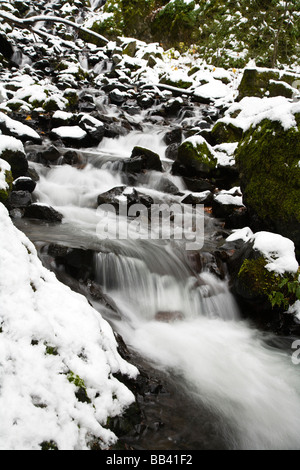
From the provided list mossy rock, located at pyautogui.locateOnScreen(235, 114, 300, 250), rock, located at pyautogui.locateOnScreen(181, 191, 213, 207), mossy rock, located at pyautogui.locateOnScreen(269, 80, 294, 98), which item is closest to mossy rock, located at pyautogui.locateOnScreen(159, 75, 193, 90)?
mossy rock, located at pyautogui.locateOnScreen(269, 80, 294, 98)

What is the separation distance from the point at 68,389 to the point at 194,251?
3982 millimetres

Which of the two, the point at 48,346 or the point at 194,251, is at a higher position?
the point at 48,346

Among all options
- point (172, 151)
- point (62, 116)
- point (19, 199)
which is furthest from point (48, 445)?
point (62, 116)

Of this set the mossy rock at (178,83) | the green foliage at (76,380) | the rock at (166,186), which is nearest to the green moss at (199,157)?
the rock at (166,186)

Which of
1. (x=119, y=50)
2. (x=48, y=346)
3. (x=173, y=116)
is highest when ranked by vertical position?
(x=119, y=50)

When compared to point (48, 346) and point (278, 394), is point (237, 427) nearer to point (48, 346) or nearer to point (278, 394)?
point (278, 394)

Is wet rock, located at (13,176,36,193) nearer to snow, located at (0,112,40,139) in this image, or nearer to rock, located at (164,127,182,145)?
snow, located at (0,112,40,139)

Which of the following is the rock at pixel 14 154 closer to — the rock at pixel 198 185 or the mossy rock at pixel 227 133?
the rock at pixel 198 185

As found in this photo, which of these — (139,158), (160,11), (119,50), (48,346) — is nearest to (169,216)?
(139,158)

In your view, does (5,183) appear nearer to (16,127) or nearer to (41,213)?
(41,213)

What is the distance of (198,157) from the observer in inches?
340

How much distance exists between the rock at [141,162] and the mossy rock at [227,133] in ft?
7.76
